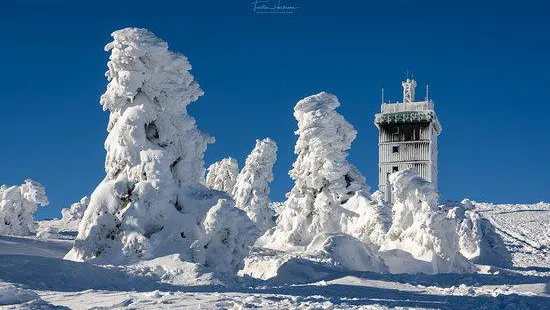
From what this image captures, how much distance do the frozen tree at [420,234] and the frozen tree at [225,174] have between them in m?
21.8

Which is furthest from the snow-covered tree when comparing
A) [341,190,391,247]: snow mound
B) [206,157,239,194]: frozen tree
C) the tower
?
the tower

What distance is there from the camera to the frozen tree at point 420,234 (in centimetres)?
3228

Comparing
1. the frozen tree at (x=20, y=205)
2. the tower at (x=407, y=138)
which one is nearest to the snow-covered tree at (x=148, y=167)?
the frozen tree at (x=20, y=205)

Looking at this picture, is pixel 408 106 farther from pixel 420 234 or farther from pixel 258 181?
pixel 420 234

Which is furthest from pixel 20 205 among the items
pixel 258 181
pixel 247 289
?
pixel 247 289

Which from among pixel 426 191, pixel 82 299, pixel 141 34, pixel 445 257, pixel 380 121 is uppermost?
pixel 380 121

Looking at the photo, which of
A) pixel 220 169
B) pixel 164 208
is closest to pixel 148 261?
pixel 164 208

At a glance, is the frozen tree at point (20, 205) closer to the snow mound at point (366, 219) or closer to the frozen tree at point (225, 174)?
the frozen tree at point (225, 174)

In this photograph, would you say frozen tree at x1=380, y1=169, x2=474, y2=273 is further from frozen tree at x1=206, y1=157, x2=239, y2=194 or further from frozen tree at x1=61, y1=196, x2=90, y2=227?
frozen tree at x1=61, y1=196, x2=90, y2=227

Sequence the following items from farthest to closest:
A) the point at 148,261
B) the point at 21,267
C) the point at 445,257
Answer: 1. the point at 445,257
2. the point at 148,261
3. the point at 21,267

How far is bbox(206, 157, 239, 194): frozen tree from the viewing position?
5591 cm

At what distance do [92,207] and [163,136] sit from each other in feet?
11.1

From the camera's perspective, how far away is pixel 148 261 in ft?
76.4

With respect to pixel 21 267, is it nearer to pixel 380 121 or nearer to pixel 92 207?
pixel 92 207
